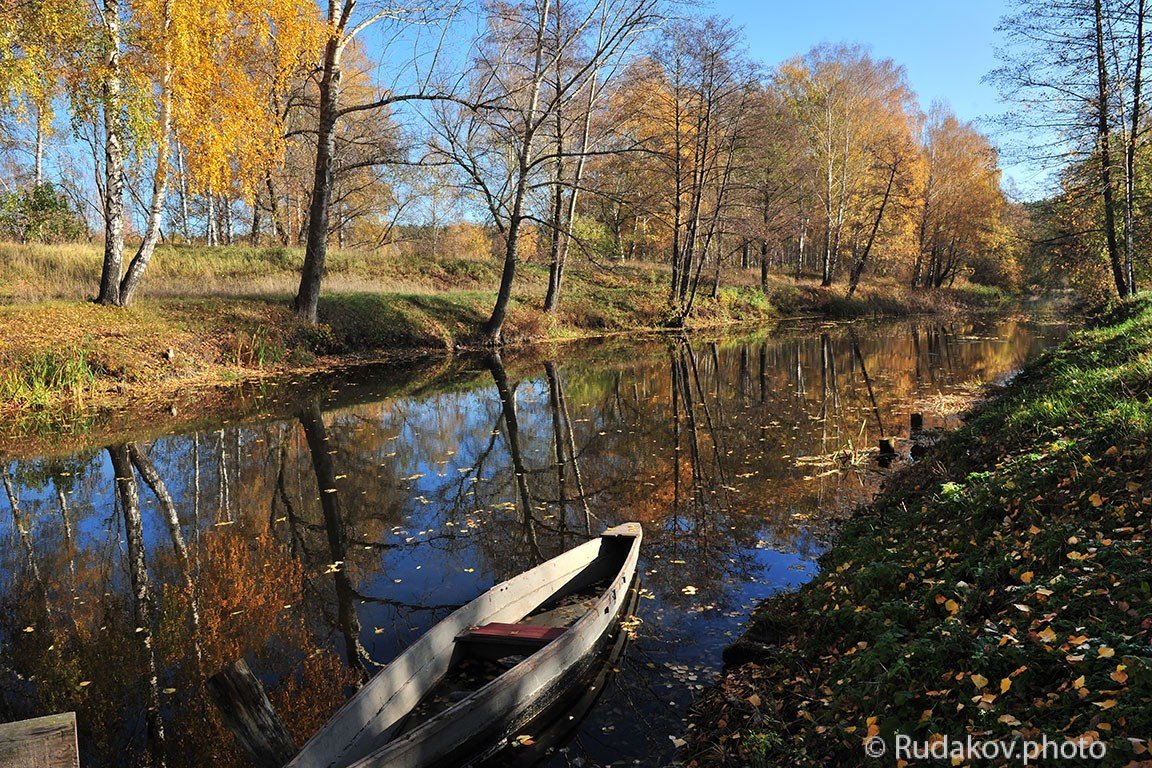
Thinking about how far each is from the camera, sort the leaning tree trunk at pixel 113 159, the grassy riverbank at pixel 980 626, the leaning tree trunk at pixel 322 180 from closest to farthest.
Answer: the grassy riverbank at pixel 980 626 < the leaning tree trunk at pixel 113 159 < the leaning tree trunk at pixel 322 180

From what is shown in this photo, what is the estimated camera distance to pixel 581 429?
11766 millimetres

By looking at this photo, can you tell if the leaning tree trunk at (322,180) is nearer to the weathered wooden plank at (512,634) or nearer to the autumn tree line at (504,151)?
the autumn tree line at (504,151)

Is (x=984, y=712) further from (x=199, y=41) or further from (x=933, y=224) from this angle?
(x=933, y=224)

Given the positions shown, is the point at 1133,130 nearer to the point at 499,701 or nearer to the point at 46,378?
the point at 499,701

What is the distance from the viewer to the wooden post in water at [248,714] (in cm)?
289

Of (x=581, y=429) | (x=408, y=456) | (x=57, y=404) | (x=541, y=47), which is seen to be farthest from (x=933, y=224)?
(x=57, y=404)

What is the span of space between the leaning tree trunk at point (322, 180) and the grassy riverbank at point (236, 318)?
757mm

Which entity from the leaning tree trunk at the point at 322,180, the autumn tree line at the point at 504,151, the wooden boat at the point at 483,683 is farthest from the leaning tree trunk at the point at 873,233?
the wooden boat at the point at 483,683

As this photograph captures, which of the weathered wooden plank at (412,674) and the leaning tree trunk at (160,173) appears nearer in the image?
the weathered wooden plank at (412,674)

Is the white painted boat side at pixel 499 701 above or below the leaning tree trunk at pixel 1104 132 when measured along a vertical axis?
below

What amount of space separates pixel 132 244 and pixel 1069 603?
93.2 feet

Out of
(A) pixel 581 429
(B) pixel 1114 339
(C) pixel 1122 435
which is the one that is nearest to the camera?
(C) pixel 1122 435

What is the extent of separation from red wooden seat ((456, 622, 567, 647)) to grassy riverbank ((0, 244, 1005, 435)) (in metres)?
10.2

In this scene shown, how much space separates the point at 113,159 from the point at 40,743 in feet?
49.7
